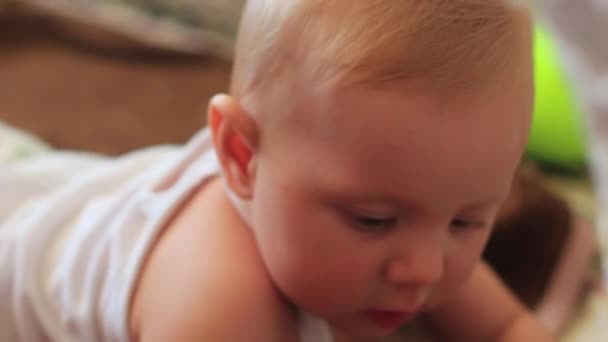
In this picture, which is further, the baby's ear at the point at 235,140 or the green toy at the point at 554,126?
the green toy at the point at 554,126

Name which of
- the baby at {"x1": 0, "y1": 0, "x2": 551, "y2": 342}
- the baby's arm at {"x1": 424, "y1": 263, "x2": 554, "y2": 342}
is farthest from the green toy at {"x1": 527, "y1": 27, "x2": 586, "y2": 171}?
the baby at {"x1": 0, "y1": 0, "x2": 551, "y2": 342}

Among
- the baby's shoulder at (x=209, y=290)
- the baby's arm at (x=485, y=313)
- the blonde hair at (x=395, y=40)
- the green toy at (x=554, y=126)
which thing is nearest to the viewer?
the blonde hair at (x=395, y=40)

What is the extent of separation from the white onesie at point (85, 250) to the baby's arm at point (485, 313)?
0.19 meters

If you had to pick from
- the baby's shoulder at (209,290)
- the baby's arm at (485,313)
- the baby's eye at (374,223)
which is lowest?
the baby's arm at (485,313)

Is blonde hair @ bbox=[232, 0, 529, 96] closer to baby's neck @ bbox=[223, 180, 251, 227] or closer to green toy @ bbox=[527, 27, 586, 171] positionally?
baby's neck @ bbox=[223, 180, 251, 227]

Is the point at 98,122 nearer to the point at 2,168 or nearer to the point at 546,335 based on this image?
the point at 2,168

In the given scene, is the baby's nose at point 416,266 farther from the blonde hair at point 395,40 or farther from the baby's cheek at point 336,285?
the blonde hair at point 395,40

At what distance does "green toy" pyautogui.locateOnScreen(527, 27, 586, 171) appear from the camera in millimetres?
1124

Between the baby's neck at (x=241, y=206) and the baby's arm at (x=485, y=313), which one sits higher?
the baby's neck at (x=241, y=206)

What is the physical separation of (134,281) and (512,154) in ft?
1.23

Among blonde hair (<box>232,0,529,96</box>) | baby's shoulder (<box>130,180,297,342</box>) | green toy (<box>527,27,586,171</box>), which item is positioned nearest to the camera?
blonde hair (<box>232,0,529,96</box>)

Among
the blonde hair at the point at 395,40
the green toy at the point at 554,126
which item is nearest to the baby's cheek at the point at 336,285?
the blonde hair at the point at 395,40

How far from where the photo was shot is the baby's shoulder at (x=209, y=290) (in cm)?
64

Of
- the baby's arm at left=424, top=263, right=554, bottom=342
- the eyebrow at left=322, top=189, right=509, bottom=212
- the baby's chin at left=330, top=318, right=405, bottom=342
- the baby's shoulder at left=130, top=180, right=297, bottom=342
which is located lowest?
the baby's arm at left=424, top=263, right=554, bottom=342
